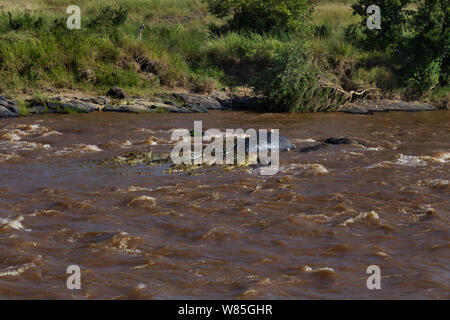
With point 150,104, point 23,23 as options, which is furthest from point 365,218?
point 23,23

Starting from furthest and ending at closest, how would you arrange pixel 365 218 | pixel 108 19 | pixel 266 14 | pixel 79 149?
pixel 266 14, pixel 108 19, pixel 79 149, pixel 365 218

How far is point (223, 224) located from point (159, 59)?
11.7 m

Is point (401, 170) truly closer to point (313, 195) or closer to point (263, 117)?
point (313, 195)

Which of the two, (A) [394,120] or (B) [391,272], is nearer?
(B) [391,272]

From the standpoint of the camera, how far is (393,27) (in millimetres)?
18797

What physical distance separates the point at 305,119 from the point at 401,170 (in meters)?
5.80

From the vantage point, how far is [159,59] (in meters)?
18.6

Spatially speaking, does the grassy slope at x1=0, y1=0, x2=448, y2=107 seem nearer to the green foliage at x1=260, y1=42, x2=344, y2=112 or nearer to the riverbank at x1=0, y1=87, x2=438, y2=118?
the riverbank at x1=0, y1=87, x2=438, y2=118

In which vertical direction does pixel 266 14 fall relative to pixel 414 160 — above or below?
above

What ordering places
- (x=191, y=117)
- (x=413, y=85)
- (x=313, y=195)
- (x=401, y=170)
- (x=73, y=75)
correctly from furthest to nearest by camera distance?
(x=413, y=85), (x=73, y=75), (x=191, y=117), (x=401, y=170), (x=313, y=195)

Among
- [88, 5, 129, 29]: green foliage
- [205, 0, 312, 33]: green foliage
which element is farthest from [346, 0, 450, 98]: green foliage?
[88, 5, 129, 29]: green foliage

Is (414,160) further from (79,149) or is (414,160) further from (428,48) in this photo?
(428,48)

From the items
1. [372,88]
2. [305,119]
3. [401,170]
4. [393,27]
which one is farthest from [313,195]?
[393,27]

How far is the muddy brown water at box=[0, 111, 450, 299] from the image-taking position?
19.8 ft
